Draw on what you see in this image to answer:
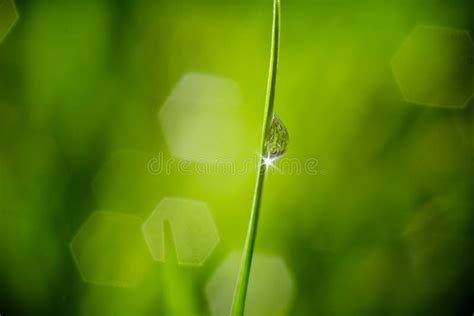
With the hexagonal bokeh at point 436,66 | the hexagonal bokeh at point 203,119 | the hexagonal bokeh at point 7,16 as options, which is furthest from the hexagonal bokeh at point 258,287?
the hexagonal bokeh at point 7,16

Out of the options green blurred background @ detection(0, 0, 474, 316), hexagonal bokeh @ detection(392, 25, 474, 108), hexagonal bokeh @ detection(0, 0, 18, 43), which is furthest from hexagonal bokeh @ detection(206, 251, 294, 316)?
hexagonal bokeh @ detection(0, 0, 18, 43)

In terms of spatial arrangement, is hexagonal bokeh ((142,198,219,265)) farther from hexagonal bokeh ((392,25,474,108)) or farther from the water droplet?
hexagonal bokeh ((392,25,474,108))

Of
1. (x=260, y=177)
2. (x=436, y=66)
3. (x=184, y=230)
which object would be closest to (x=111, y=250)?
(x=184, y=230)

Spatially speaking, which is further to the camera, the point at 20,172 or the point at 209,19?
the point at 209,19

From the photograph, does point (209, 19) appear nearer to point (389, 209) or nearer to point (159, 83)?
point (159, 83)

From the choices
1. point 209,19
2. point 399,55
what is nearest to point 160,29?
point 209,19

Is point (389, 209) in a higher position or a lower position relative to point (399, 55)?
lower

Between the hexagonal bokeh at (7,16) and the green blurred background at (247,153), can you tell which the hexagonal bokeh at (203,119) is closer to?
the green blurred background at (247,153)
